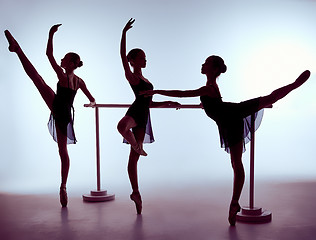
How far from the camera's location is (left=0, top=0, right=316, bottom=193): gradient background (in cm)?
612

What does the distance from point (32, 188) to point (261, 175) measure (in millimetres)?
2498

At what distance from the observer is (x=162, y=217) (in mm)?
3949

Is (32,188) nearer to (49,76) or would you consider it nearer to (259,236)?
(49,76)

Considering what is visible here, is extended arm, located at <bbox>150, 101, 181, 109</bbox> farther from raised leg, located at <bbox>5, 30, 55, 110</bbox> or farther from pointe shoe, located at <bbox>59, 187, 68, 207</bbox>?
pointe shoe, located at <bbox>59, 187, 68, 207</bbox>

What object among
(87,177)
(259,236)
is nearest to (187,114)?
(87,177)

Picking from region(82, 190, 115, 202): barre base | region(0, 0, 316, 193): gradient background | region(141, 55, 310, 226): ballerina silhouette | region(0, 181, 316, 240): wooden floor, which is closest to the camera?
region(0, 181, 316, 240): wooden floor

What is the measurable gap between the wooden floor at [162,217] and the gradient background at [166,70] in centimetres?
113

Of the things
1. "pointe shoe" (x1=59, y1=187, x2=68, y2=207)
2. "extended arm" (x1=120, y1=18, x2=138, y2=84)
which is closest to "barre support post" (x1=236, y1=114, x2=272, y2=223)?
"extended arm" (x1=120, y1=18, x2=138, y2=84)

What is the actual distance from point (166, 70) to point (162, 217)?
276 centimetres

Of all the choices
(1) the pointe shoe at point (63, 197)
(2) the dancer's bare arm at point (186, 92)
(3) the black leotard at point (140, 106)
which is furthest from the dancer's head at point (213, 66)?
(1) the pointe shoe at point (63, 197)

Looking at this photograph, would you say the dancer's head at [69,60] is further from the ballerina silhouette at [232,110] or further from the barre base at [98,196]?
the barre base at [98,196]

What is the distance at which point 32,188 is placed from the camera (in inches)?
203

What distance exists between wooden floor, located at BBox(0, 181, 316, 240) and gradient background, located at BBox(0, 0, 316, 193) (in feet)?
3.71

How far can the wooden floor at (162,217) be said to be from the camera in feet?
11.4
